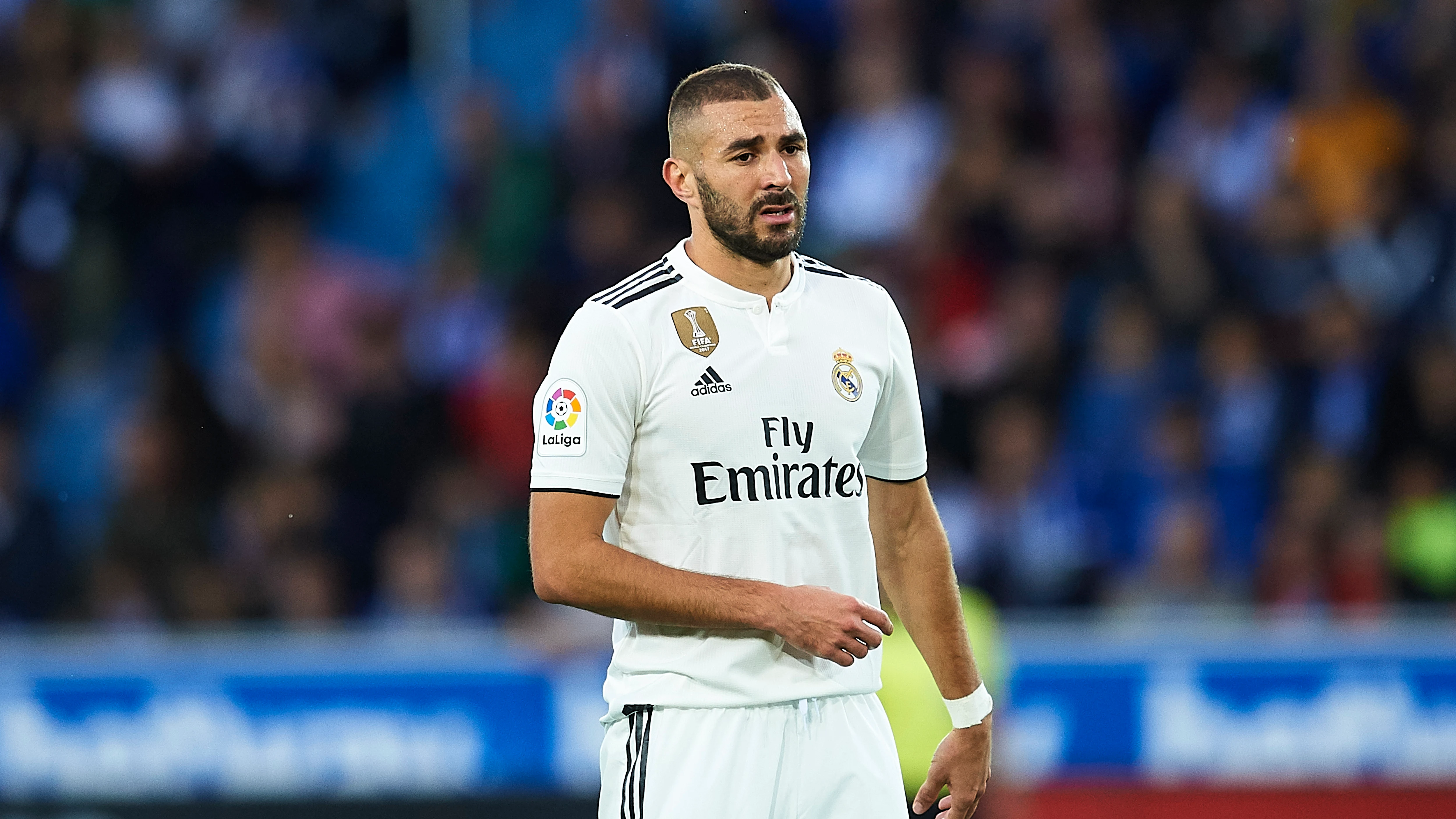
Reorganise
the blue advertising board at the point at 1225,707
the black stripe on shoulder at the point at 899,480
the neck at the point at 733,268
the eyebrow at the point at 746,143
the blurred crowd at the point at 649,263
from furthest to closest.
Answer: the blurred crowd at the point at 649,263 < the blue advertising board at the point at 1225,707 < the black stripe on shoulder at the point at 899,480 < the neck at the point at 733,268 < the eyebrow at the point at 746,143

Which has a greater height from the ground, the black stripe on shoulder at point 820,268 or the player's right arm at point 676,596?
the black stripe on shoulder at point 820,268

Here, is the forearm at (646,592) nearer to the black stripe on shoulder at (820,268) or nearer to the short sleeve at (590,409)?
the short sleeve at (590,409)

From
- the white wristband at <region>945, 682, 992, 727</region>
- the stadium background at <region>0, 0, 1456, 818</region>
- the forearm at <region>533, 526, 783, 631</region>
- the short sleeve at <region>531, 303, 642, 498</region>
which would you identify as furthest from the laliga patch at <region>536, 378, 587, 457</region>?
the stadium background at <region>0, 0, 1456, 818</region>

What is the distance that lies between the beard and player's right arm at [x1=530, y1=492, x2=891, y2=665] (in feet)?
2.14

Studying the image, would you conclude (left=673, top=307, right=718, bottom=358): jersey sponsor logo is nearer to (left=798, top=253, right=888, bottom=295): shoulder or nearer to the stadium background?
(left=798, top=253, right=888, bottom=295): shoulder

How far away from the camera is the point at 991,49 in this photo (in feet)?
35.8

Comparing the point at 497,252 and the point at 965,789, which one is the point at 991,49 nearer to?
the point at 497,252

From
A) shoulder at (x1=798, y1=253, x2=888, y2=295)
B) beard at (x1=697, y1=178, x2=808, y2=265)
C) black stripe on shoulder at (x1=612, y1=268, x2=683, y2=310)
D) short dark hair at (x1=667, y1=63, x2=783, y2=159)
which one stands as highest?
short dark hair at (x1=667, y1=63, x2=783, y2=159)

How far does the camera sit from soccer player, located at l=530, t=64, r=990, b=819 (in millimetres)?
3912

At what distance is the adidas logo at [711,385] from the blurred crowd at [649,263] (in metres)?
5.10

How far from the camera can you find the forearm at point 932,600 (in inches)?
171

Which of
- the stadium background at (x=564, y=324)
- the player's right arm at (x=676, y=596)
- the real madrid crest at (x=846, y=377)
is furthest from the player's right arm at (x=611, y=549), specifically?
the stadium background at (x=564, y=324)

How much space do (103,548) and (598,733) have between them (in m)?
3.25

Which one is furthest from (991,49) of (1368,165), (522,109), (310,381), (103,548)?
(103,548)
